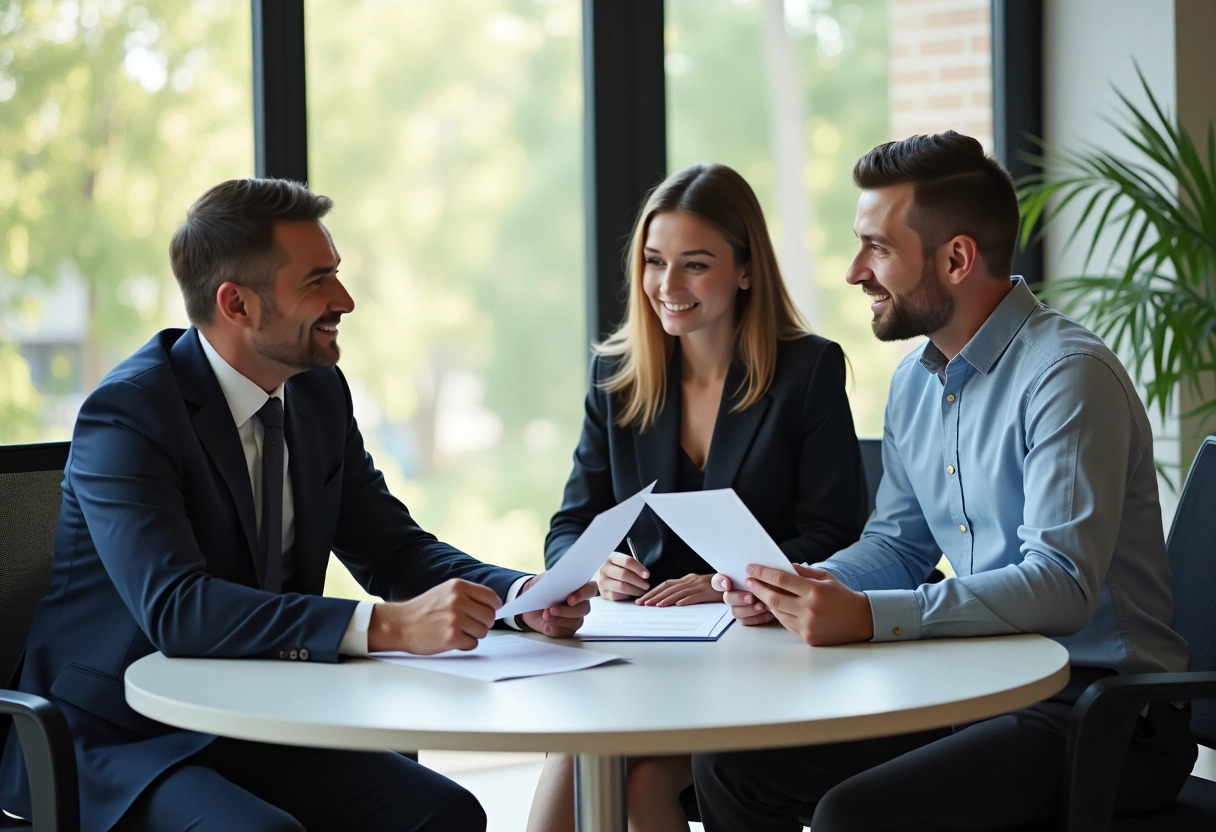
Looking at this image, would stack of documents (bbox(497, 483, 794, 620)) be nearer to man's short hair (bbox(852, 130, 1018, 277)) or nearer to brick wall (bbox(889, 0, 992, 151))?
man's short hair (bbox(852, 130, 1018, 277))

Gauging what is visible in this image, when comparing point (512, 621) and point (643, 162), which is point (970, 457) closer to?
point (512, 621)

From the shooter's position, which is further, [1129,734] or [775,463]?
[775,463]

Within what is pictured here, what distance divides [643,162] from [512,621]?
2.03 m

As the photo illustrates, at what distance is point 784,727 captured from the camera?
1.38 meters

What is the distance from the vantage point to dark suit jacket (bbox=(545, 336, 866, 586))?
2.55m

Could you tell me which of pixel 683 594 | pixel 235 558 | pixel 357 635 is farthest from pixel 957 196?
pixel 235 558

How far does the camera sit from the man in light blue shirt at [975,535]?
1.79 m

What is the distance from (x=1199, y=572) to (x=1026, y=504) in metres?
0.39

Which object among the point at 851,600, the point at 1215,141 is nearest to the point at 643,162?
the point at 1215,141

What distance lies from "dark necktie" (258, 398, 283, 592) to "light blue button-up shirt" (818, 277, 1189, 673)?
896 mm

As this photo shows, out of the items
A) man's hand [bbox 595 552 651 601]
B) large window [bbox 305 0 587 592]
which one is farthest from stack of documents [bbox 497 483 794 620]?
large window [bbox 305 0 587 592]

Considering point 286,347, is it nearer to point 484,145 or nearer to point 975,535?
point 975,535

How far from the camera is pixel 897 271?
2.15 metres

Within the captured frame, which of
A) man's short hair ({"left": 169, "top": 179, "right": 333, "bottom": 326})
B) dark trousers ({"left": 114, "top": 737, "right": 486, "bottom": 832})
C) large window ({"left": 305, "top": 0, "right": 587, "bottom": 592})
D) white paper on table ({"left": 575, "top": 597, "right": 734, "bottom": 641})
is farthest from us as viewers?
large window ({"left": 305, "top": 0, "right": 587, "bottom": 592})
